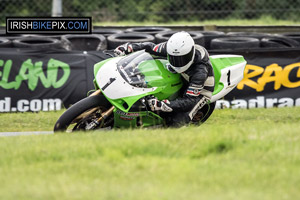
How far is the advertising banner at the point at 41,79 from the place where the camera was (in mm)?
9227

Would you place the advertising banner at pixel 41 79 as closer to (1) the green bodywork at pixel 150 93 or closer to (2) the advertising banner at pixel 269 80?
(1) the green bodywork at pixel 150 93

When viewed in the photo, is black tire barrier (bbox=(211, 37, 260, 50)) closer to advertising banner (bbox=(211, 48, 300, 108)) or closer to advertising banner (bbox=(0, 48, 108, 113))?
advertising banner (bbox=(211, 48, 300, 108))

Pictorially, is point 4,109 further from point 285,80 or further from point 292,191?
point 292,191

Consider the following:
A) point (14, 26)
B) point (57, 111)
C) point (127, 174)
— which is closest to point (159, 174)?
point (127, 174)

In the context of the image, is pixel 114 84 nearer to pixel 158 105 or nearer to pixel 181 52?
pixel 158 105

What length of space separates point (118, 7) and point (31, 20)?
211 inches

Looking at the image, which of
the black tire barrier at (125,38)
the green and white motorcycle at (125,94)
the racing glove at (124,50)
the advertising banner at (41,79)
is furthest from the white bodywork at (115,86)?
the black tire barrier at (125,38)

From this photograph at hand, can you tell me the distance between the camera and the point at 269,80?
31.9ft

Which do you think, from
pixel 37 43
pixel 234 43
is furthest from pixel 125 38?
pixel 234 43

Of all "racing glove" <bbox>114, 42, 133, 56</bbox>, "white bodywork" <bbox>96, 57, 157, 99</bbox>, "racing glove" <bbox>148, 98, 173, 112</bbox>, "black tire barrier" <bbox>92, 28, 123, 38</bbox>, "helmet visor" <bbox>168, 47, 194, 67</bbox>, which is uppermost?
"black tire barrier" <bbox>92, 28, 123, 38</bbox>

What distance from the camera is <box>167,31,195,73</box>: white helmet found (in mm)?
6527

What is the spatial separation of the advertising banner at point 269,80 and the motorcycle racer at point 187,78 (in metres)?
2.85

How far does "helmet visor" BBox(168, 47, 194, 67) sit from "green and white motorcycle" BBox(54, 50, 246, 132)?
0.24 m

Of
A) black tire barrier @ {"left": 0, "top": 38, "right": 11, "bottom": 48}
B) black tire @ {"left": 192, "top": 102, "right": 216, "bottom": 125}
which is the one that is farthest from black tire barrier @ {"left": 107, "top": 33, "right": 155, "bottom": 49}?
black tire @ {"left": 192, "top": 102, "right": 216, "bottom": 125}
